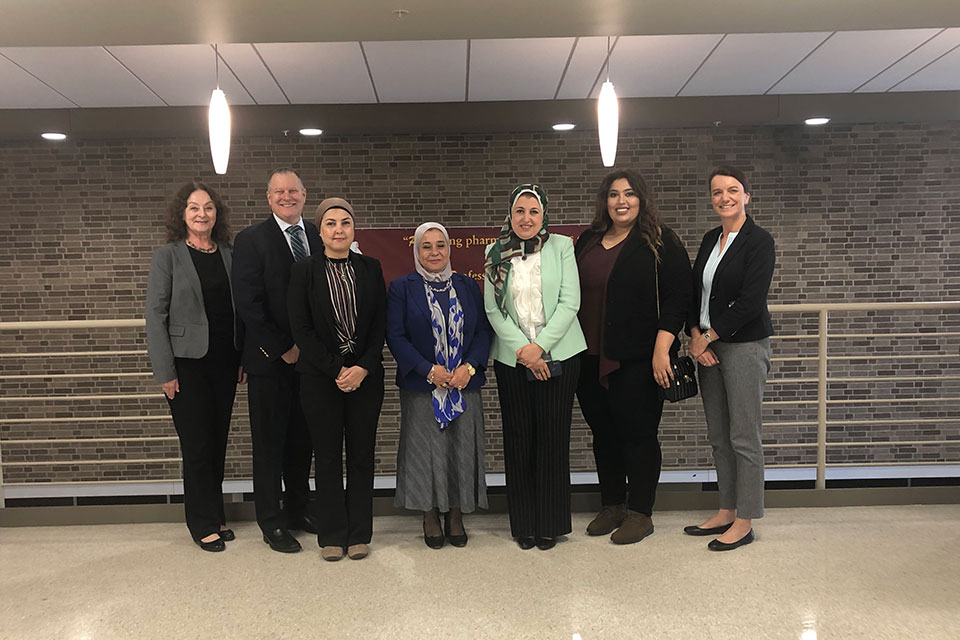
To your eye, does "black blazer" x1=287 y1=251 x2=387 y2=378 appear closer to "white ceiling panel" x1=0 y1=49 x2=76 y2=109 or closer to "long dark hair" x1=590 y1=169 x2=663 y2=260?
"long dark hair" x1=590 y1=169 x2=663 y2=260

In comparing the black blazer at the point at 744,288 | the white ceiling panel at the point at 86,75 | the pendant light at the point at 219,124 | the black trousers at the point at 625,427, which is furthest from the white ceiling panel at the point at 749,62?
the white ceiling panel at the point at 86,75

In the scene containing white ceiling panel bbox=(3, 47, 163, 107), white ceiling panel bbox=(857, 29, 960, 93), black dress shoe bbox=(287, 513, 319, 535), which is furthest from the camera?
white ceiling panel bbox=(857, 29, 960, 93)

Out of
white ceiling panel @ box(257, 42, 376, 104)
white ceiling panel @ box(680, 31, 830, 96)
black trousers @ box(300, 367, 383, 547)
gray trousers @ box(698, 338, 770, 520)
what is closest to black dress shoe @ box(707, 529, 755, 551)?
gray trousers @ box(698, 338, 770, 520)

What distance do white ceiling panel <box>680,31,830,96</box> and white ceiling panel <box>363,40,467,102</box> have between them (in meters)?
1.82

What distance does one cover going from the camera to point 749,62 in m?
4.82

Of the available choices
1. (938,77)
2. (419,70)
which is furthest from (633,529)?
(938,77)

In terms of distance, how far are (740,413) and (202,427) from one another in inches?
99.7

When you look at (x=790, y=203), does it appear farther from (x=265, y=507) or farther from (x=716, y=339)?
(x=265, y=507)

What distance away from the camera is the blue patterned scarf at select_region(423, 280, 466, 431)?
120 inches

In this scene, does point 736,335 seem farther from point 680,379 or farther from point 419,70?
point 419,70

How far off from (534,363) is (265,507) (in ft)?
4.74

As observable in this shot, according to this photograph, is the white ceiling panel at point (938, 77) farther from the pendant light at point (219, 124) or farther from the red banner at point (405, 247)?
the pendant light at point (219, 124)

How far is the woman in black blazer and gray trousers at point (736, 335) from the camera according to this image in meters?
2.96

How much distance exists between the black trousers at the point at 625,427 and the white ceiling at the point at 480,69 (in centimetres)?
238
